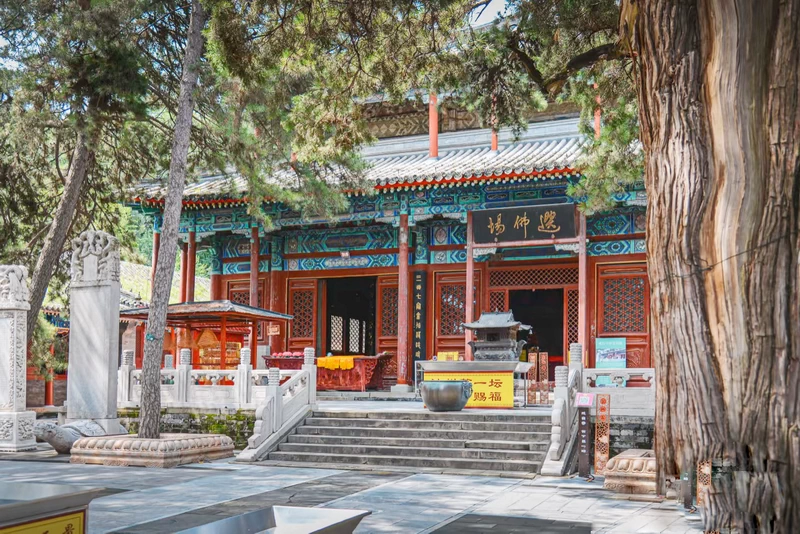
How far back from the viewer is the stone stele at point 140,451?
10.1m

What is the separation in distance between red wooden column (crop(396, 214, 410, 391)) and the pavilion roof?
2041 millimetres

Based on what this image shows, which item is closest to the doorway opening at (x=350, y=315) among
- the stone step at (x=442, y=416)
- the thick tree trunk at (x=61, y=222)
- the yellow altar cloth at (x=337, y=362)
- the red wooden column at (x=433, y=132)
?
the yellow altar cloth at (x=337, y=362)

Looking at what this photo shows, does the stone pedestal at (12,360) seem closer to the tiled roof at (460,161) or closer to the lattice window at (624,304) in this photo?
the tiled roof at (460,161)

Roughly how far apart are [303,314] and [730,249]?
14762mm

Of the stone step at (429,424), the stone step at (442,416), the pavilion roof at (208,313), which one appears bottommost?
the stone step at (429,424)

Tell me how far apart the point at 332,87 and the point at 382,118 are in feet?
33.1

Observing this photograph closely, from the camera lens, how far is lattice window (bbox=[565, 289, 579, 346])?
16359 millimetres

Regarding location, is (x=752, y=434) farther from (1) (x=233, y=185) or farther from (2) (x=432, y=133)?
(2) (x=432, y=133)

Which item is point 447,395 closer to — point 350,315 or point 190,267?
point 190,267

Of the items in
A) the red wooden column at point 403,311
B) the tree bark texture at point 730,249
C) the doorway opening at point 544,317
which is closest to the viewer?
the tree bark texture at point 730,249

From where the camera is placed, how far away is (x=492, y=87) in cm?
912

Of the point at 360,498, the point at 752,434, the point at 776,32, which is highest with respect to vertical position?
the point at 776,32

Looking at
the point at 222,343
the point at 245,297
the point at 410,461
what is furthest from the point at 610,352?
the point at 245,297

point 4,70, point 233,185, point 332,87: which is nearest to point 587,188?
point 332,87
